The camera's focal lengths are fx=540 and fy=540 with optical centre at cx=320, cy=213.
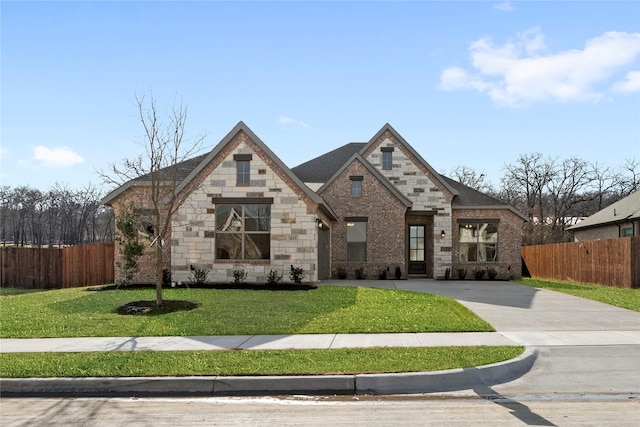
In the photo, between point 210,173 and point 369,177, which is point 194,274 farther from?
point 369,177

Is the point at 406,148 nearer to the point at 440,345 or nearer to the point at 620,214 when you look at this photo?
the point at 620,214

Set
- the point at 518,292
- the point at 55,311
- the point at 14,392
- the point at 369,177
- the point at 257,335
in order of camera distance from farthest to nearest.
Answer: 1. the point at 369,177
2. the point at 518,292
3. the point at 55,311
4. the point at 257,335
5. the point at 14,392

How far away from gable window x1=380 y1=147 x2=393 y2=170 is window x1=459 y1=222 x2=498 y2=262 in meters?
4.76

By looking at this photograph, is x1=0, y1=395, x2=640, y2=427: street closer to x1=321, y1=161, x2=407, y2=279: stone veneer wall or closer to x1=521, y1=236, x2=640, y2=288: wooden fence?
x1=521, y1=236, x2=640, y2=288: wooden fence

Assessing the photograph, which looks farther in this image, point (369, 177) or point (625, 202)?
point (625, 202)

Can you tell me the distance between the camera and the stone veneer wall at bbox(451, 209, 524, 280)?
27.2 m

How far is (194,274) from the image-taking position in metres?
19.8

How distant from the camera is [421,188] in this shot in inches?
1083

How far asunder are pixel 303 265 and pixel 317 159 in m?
12.5

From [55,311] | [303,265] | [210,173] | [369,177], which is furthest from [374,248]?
[55,311]

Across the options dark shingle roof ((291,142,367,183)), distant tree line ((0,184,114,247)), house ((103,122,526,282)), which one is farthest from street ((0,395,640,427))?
distant tree line ((0,184,114,247))

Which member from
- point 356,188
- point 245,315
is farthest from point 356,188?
point 245,315

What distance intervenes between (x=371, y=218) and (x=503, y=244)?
7.00m

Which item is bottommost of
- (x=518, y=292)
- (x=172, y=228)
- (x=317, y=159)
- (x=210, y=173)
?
(x=518, y=292)
